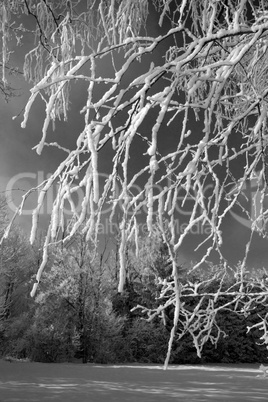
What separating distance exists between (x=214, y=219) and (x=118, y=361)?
64.6 ft

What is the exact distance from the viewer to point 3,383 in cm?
1130

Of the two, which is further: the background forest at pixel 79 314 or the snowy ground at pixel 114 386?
the background forest at pixel 79 314

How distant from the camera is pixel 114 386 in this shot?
1150 cm

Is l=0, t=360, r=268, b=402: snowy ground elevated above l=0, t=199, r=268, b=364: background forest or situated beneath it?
situated beneath

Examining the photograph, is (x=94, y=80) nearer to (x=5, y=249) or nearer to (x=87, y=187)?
(x=87, y=187)

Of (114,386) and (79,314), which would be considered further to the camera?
(79,314)

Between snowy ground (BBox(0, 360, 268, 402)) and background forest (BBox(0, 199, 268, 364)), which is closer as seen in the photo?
snowy ground (BBox(0, 360, 268, 402))

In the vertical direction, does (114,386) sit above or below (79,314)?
below

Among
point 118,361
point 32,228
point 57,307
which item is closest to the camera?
point 32,228

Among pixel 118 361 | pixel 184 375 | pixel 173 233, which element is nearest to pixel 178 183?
pixel 173 233

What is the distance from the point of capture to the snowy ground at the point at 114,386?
9.53m

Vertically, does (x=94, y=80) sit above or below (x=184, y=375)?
above

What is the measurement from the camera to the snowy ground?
9.53 m

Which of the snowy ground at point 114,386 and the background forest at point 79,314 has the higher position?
the background forest at point 79,314
